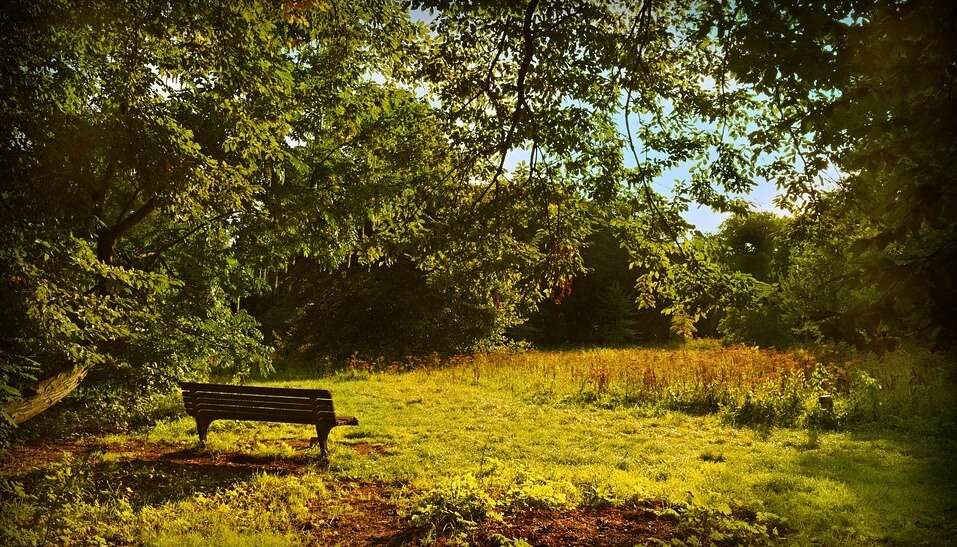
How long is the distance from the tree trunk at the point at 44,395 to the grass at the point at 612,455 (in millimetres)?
1055

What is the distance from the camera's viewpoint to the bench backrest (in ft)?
25.7

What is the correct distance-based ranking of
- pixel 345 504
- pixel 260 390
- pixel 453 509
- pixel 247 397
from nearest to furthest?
pixel 453 509
pixel 345 504
pixel 260 390
pixel 247 397

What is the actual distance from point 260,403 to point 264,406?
0.27 feet

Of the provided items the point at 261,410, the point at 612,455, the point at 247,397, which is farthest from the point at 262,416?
the point at 612,455

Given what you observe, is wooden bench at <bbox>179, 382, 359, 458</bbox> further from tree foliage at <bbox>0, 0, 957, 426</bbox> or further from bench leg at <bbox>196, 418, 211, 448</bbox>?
tree foliage at <bbox>0, 0, 957, 426</bbox>

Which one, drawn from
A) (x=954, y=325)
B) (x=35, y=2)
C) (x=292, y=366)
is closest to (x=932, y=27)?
(x=954, y=325)

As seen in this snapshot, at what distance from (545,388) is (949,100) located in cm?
1173

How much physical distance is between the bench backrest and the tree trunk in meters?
1.59

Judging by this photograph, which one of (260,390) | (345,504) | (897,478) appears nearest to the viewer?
(345,504)

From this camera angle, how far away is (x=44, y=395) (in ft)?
26.6

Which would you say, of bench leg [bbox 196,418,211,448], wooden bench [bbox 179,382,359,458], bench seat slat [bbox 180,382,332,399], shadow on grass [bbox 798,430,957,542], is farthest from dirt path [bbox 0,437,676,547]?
shadow on grass [bbox 798,430,957,542]

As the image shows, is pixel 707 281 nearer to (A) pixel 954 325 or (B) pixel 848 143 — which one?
(B) pixel 848 143

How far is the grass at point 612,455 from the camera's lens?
18.1ft

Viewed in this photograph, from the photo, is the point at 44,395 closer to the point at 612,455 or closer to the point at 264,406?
the point at 264,406
